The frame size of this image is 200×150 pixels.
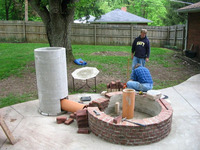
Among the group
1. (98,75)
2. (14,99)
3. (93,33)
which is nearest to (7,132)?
(14,99)

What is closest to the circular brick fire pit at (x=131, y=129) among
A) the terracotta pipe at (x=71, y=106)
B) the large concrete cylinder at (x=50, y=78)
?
the terracotta pipe at (x=71, y=106)

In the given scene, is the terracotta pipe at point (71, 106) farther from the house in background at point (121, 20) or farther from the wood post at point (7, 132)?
the house in background at point (121, 20)

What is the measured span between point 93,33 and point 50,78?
1508 centimetres

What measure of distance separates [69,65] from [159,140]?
705cm

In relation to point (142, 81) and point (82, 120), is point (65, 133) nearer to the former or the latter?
point (82, 120)

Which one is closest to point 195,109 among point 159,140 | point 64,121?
point 159,140

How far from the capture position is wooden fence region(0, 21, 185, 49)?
19.3 m

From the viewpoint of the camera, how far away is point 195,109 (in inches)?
217

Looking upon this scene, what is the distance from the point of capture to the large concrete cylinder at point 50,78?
497 cm

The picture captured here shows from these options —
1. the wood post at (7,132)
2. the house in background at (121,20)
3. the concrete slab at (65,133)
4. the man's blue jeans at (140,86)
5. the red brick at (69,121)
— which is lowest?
the concrete slab at (65,133)

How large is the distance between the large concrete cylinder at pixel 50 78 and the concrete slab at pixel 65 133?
0.30 metres

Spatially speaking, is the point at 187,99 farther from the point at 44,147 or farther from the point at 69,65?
the point at 69,65

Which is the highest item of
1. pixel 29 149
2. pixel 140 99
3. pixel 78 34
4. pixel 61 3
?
pixel 61 3

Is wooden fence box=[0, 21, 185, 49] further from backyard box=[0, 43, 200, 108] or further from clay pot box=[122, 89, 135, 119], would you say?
clay pot box=[122, 89, 135, 119]
